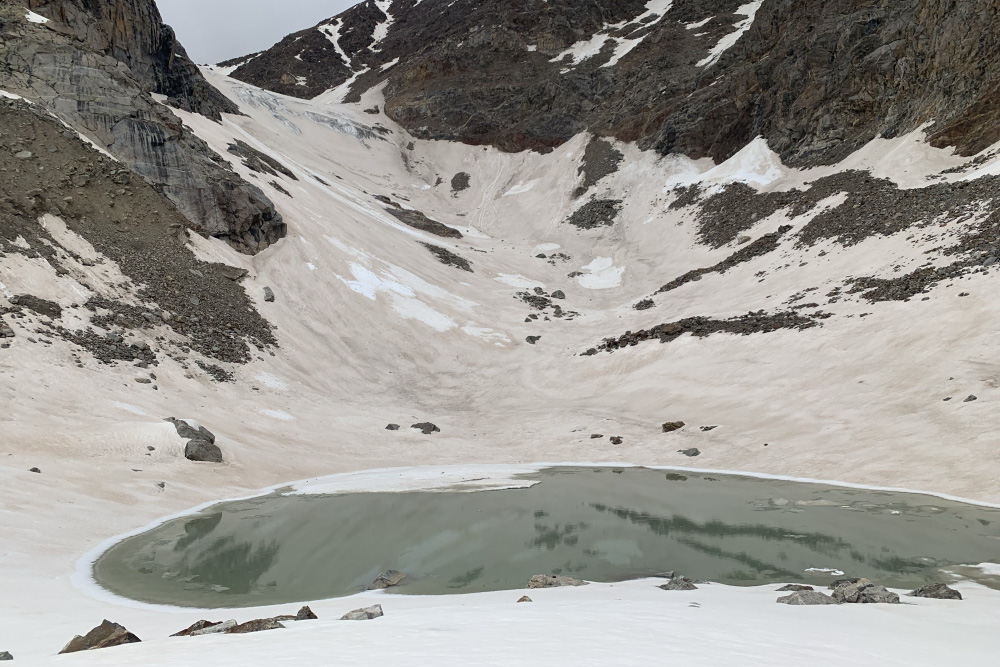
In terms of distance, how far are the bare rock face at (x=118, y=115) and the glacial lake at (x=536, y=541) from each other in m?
26.1

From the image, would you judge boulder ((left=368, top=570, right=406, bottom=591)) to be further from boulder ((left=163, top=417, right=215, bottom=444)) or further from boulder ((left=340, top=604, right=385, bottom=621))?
boulder ((left=163, top=417, right=215, bottom=444))

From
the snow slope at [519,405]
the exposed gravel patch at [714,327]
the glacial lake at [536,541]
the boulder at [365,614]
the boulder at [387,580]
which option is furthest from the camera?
the exposed gravel patch at [714,327]

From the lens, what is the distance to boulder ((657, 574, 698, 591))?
9459mm

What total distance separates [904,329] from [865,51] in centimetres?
4014

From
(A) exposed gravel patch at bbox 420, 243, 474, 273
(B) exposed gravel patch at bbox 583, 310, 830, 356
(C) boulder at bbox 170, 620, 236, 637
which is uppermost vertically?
(A) exposed gravel patch at bbox 420, 243, 474, 273

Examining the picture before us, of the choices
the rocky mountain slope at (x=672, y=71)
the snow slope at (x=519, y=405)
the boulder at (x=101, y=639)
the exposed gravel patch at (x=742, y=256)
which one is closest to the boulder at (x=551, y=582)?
the snow slope at (x=519, y=405)

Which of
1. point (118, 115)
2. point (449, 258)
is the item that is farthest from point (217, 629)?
point (449, 258)

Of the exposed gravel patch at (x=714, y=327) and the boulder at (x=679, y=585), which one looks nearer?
the boulder at (x=679, y=585)

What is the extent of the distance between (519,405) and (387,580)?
21599 mm

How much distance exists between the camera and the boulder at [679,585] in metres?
9.46

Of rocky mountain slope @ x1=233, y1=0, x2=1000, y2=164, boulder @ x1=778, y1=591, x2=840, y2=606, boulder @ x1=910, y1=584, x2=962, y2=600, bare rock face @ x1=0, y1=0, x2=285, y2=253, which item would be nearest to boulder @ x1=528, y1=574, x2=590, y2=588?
boulder @ x1=778, y1=591, x2=840, y2=606

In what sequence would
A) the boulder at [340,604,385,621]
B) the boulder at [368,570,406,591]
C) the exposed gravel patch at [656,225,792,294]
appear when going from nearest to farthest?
1. the boulder at [340,604,385,621]
2. the boulder at [368,570,406,591]
3. the exposed gravel patch at [656,225,792,294]

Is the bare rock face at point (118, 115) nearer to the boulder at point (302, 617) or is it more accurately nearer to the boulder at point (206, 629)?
the boulder at point (302, 617)

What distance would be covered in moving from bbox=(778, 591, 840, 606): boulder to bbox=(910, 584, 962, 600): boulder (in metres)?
1.54
